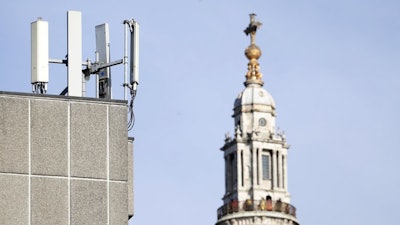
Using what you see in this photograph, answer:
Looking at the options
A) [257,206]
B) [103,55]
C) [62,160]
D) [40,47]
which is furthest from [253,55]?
[62,160]

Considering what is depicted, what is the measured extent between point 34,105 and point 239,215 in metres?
142

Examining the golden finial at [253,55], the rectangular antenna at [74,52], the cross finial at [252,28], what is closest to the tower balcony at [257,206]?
the golden finial at [253,55]

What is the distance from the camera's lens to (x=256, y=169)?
180 metres

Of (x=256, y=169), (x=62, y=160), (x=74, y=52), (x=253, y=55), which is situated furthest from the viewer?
(x=253, y=55)

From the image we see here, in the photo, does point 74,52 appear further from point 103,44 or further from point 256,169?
point 256,169

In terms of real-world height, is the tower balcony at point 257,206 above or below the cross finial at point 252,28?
below

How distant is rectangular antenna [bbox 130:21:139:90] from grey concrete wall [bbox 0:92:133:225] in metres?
2.09

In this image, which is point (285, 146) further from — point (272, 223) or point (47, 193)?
point (47, 193)

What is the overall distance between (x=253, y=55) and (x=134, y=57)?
5883 inches

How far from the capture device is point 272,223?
18038cm

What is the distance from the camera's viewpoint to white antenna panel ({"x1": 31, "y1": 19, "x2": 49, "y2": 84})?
41.0 meters

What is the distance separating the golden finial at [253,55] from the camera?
188m

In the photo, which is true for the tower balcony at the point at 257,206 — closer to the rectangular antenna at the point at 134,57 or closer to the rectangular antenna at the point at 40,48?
the rectangular antenna at the point at 134,57

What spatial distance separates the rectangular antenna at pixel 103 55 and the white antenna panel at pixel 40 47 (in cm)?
203
